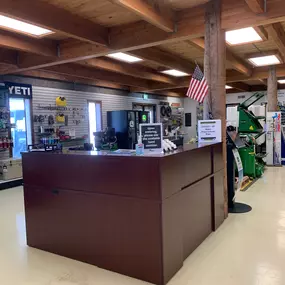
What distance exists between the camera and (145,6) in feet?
12.2

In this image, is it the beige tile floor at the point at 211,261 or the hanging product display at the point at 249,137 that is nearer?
the beige tile floor at the point at 211,261

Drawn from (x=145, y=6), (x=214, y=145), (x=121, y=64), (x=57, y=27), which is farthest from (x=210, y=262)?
(x=121, y=64)

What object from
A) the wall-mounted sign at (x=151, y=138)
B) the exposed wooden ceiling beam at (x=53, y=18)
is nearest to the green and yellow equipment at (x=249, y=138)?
the exposed wooden ceiling beam at (x=53, y=18)

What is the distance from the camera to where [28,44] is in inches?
208

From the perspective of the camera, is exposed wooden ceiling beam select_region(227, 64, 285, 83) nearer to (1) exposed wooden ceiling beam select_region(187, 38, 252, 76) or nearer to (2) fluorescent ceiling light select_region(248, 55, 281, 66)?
(1) exposed wooden ceiling beam select_region(187, 38, 252, 76)

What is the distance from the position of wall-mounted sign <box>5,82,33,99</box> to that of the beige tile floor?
386cm

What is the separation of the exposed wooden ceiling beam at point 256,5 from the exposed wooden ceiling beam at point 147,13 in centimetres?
116

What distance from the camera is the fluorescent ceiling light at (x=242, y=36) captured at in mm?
5043

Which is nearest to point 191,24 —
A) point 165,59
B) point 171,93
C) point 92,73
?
point 165,59

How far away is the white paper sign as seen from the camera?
163 inches

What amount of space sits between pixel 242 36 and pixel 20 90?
5442mm

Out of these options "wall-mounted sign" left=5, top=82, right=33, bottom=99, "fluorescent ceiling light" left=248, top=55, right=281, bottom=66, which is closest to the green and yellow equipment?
"fluorescent ceiling light" left=248, top=55, right=281, bottom=66

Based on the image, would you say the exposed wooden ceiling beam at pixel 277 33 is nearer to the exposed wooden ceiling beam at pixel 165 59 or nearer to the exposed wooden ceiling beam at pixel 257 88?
the exposed wooden ceiling beam at pixel 165 59

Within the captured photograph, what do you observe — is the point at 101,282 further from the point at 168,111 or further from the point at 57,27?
the point at 168,111
